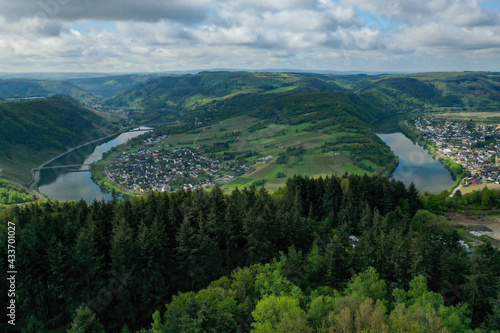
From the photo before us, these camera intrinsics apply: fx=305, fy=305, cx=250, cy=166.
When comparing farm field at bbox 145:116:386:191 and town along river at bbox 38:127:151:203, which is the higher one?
farm field at bbox 145:116:386:191

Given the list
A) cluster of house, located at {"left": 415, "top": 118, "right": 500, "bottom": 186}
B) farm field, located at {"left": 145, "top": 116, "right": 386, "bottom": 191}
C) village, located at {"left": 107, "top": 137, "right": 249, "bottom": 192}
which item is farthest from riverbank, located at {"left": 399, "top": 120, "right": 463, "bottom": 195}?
village, located at {"left": 107, "top": 137, "right": 249, "bottom": 192}

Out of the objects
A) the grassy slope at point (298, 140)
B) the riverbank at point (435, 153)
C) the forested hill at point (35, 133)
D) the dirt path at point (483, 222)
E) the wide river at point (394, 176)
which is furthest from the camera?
the forested hill at point (35, 133)

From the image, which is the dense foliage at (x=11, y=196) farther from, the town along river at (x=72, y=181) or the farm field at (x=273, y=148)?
the farm field at (x=273, y=148)

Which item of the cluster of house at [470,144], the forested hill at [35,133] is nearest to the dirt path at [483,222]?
the cluster of house at [470,144]

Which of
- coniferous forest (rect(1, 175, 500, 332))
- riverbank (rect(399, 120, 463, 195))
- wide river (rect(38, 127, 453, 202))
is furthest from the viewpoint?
wide river (rect(38, 127, 453, 202))

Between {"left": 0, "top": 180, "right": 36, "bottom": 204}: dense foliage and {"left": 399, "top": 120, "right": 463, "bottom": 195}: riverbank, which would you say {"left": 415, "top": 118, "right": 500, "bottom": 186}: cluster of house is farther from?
{"left": 0, "top": 180, "right": 36, "bottom": 204}: dense foliage

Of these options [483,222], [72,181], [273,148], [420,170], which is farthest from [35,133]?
[483,222]

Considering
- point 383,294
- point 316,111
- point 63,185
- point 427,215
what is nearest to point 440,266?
point 383,294
